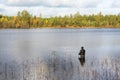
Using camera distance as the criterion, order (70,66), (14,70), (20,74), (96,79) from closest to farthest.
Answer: (96,79) → (20,74) → (14,70) → (70,66)

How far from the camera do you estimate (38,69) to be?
90.8 ft

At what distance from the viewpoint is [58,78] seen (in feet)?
78.3

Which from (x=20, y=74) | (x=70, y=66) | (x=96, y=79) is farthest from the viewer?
(x=70, y=66)

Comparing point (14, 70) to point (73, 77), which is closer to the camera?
point (73, 77)

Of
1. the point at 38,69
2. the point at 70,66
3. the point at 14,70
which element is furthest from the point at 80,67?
the point at 14,70

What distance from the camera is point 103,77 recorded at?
23.7m

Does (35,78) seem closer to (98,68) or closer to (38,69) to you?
(38,69)

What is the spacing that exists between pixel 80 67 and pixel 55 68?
252 centimetres

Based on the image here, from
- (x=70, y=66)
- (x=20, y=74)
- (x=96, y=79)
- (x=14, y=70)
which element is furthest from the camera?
(x=70, y=66)

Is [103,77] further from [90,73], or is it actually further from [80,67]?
[80,67]

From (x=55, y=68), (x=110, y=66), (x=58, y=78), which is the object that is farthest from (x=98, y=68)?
(x=58, y=78)

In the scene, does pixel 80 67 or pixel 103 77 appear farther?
pixel 80 67

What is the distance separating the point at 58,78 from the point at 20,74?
10.5 ft

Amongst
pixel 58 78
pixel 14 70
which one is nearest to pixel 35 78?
pixel 58 78
